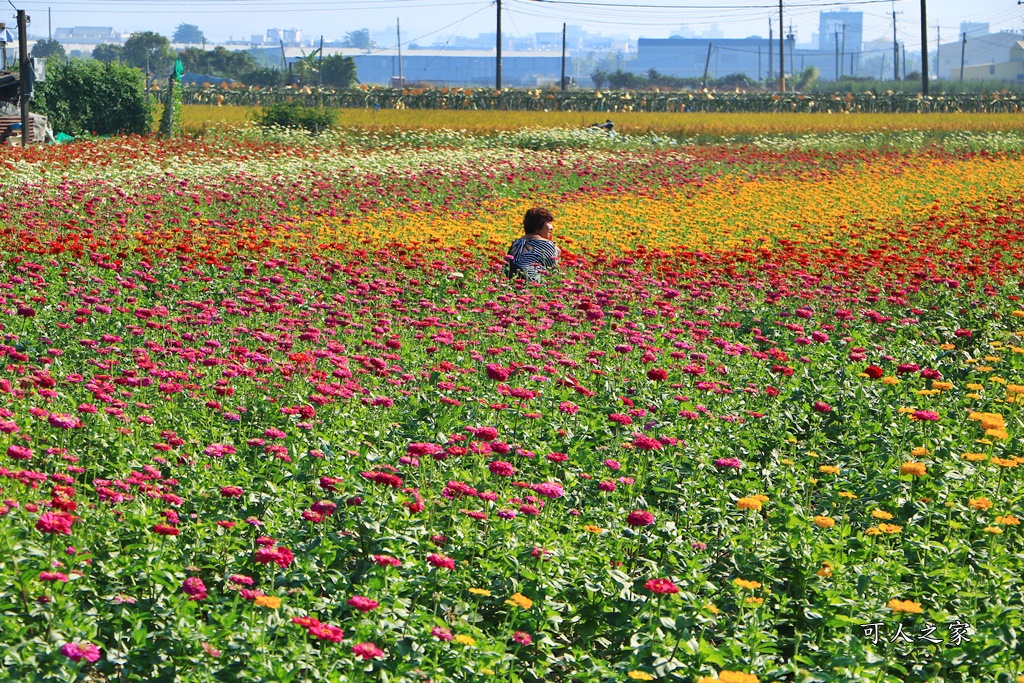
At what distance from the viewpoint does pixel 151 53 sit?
571ft

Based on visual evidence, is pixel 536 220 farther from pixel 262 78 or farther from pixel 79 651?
pixel 262 78

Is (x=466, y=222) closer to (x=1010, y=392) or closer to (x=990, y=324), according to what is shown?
(x=990, y=324)

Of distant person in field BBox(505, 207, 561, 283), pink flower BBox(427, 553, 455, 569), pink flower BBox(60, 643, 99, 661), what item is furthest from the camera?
distant person in field BBox(505, 207, 561, 283)

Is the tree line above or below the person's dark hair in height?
above

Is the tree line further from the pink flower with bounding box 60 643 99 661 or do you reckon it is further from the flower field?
the pink flower with bounding box 60 643 99 661

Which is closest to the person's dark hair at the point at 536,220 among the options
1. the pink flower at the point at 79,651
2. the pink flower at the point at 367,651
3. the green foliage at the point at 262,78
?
the pink flower at the point at 367,651

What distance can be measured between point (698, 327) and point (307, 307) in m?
2.50

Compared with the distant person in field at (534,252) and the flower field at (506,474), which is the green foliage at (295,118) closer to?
the flower field at (506,474)

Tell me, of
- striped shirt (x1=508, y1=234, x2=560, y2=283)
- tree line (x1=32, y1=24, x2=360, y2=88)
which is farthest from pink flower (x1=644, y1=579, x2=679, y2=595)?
tree line (x1=32, y1=24, x2=360, y2=88)

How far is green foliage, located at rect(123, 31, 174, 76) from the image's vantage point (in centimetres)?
17025

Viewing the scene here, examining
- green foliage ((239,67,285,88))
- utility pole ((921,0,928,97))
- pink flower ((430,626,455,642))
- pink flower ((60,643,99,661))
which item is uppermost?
green foliage ((239,67,285,88))

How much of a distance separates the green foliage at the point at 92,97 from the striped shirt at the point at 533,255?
24905mm

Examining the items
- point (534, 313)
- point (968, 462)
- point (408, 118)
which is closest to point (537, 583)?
point (968, 462)

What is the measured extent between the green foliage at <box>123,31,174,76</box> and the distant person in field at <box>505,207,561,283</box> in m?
169
